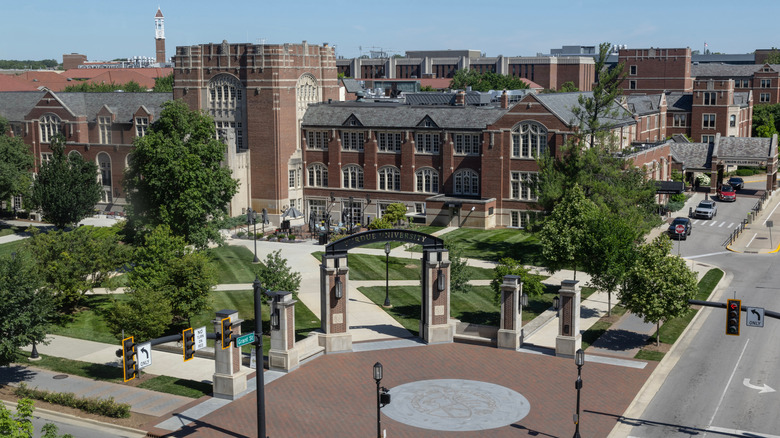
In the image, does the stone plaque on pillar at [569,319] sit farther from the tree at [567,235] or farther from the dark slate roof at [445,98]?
the dark slate roof at [445,98]

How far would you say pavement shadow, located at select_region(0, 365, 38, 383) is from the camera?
125ft

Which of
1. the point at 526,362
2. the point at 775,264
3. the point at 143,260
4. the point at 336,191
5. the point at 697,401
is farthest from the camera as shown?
the point at 336,191

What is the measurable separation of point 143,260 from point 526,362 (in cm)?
1975

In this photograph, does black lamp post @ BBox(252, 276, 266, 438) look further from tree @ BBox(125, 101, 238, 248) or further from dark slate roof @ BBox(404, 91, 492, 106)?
dark slate roof @ BBox(404, 91, 492, 106)

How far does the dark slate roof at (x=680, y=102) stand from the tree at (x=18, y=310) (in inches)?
3794

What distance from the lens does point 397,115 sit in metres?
79.4

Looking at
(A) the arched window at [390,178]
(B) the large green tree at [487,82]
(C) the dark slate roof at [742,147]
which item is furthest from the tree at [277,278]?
(B) the large green tree at [487,82]

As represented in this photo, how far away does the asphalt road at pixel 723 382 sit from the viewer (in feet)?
106

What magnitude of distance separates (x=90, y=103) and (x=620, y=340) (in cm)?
6479

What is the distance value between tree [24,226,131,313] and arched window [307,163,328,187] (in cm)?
3445

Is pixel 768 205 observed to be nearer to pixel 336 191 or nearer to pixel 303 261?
pixel 336 191

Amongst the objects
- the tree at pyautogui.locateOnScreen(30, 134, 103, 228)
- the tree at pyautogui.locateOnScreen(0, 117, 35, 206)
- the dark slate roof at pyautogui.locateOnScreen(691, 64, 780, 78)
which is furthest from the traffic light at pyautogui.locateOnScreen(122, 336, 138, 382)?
the dark slate roof at pyautogui.locateOnScreen(691, 64, 780, 78)

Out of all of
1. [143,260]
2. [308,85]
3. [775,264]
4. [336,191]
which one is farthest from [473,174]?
[143,260]

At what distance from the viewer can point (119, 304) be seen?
129 ft
